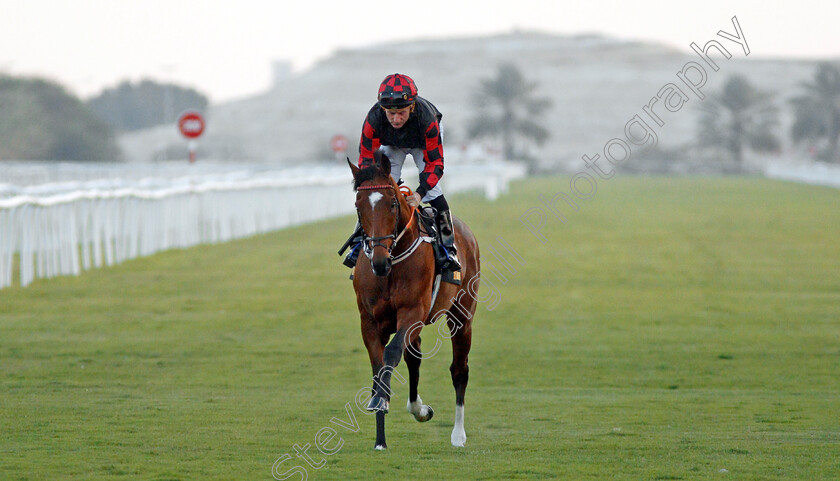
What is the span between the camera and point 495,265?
2066 centimetres

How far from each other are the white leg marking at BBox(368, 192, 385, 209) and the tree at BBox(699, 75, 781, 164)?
118 meters

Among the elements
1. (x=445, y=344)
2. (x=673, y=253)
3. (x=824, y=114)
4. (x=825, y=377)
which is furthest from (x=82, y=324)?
(x=824, y=114)

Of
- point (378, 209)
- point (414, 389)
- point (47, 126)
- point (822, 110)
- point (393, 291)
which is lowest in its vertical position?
point (822, 110)

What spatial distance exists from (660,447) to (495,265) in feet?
43.2

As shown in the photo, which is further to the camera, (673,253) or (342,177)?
(342,177)

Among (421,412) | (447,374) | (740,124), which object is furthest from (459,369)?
(740,124)

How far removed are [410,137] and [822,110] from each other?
118 m

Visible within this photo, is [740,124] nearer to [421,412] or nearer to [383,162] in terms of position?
[421,412]

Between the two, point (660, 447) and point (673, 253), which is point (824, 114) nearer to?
point (673, 253)

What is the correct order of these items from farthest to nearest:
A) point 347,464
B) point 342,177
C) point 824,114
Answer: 1. point 824,114
2. point 342,177
3. point 347,464

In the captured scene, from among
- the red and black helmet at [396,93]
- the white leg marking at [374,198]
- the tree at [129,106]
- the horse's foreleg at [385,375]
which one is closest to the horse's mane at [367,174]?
the white leg marking at [374,198]

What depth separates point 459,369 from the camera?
27.1 ft

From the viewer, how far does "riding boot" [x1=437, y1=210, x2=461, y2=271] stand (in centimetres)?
823

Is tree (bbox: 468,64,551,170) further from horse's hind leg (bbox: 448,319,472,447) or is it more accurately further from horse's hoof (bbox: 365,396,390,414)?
horse's hoof (bbox: 365,396,390,414)
